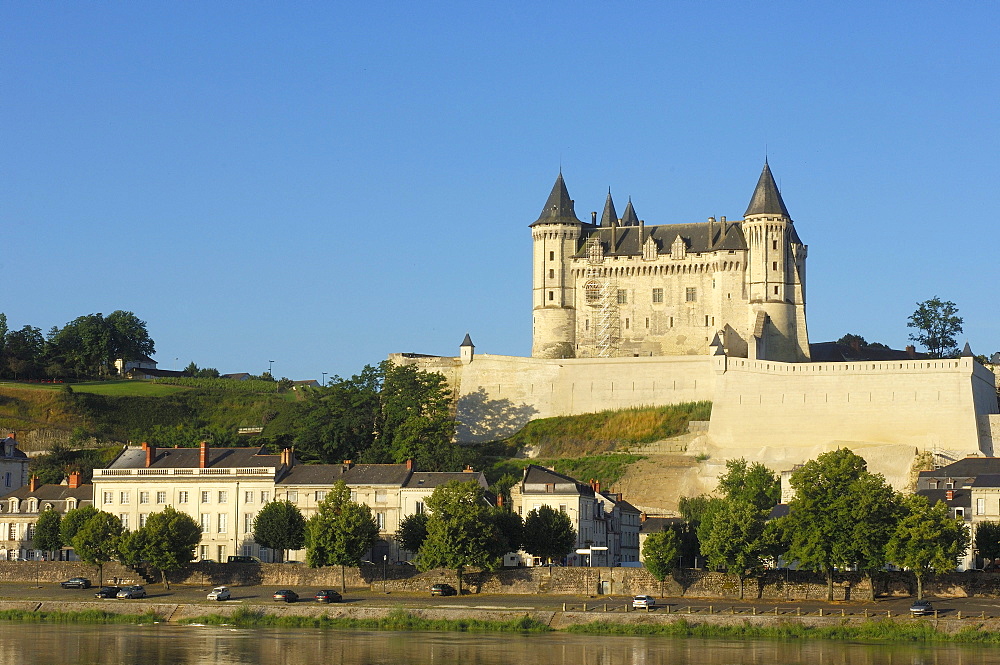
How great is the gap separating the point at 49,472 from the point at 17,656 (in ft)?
137

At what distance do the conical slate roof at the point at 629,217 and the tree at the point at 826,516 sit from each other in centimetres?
4860

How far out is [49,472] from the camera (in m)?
95.6

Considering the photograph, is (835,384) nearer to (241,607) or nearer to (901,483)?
(901,483)

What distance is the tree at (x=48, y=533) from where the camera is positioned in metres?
77.8

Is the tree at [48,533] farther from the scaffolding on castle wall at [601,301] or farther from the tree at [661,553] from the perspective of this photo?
the scaffolding on castle wall at [601,301]

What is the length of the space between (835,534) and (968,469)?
16333 millimetres

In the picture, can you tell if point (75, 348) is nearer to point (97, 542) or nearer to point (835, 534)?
point (97, 542)

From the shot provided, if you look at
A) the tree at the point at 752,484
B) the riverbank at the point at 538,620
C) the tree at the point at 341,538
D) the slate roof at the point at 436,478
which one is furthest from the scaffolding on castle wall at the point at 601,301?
the riverbank at the point at 538,620

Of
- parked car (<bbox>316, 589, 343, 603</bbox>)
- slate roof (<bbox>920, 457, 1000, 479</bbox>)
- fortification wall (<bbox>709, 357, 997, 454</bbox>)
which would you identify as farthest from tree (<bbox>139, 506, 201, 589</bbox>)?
fortification wall (<bbox>709, 357, 997, 454</bbox>)

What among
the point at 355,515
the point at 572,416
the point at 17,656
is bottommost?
the point at 17,656

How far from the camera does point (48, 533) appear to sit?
77812mm

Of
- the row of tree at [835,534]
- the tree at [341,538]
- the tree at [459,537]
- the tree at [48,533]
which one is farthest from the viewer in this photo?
the tree at [48,533]

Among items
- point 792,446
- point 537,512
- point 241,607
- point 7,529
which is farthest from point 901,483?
point 7,529

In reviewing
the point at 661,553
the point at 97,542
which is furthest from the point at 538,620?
the point at 97,542
